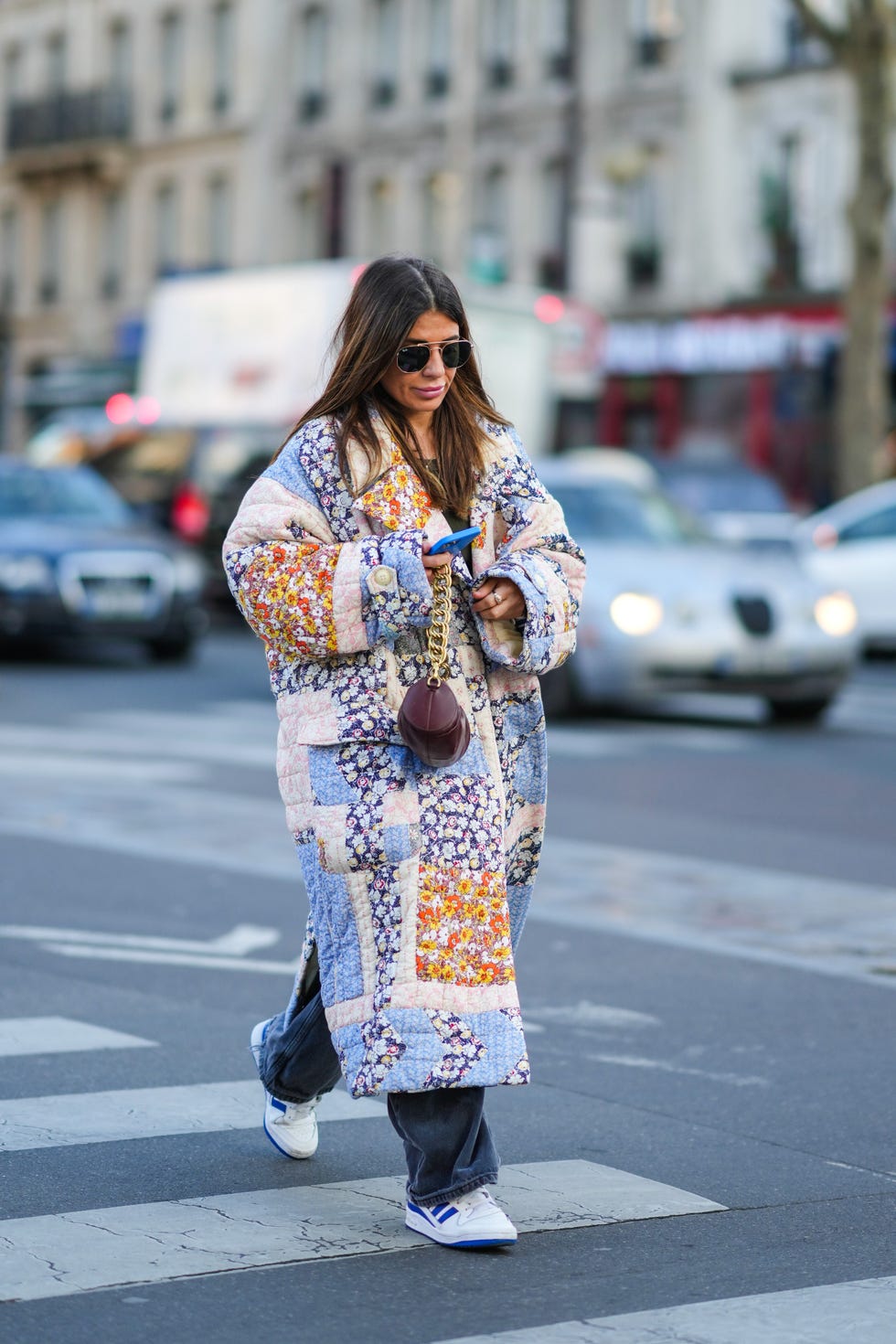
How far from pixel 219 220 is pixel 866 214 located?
81.1 ft

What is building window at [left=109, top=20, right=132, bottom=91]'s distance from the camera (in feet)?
182

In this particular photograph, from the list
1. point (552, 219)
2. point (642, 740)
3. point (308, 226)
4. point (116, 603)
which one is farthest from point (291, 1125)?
point (308, 226)

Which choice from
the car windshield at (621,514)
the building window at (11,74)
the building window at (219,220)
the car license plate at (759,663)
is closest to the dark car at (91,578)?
the car windshield at (621,514)

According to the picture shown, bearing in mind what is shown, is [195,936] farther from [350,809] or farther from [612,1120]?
[350,809]

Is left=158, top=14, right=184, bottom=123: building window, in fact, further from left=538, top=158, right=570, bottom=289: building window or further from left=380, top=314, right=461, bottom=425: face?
left=380, top=314, right=461, bottom=425: face

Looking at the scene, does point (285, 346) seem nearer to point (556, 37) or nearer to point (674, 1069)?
point (556, 37)

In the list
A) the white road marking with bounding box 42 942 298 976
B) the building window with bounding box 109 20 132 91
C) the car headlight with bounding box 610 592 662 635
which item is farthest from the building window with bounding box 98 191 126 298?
the white road marking with bounding box 42 942 298 976

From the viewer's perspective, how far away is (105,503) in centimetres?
2120

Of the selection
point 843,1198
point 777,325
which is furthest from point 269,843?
point 777,325

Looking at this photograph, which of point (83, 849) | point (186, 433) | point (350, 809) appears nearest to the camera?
point (350, 809)

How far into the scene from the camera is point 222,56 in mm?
52281

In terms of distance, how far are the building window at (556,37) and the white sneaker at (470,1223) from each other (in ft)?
134

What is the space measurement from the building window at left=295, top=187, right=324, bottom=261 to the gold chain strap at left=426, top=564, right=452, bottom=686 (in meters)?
46.1

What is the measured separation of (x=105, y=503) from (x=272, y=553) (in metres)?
16.8
